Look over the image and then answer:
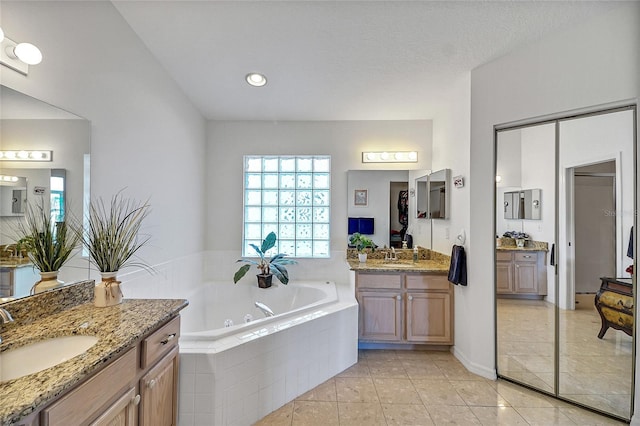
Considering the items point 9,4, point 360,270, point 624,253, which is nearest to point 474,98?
point 624,253

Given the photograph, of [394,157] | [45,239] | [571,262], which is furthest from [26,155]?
[571,262]

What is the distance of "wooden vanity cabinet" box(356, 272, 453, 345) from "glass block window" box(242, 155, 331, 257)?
3.37 ft

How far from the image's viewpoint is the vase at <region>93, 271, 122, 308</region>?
5.01 feet

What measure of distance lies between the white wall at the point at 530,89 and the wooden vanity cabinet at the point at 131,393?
238 centimetres

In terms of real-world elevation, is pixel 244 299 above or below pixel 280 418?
above

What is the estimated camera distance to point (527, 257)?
7.58 feet

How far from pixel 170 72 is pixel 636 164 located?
3587mm

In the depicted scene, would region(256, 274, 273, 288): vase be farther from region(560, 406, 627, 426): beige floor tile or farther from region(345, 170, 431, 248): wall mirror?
region(560, 406, 627, 426): beige floor tile

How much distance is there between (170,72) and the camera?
2.55 metres

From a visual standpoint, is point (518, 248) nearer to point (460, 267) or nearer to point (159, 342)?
point (460, 267)

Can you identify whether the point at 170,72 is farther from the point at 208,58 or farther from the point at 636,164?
the point at 636,164

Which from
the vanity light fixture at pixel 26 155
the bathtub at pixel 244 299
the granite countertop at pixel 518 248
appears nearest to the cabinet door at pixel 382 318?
the bathtub at pixel 244 299

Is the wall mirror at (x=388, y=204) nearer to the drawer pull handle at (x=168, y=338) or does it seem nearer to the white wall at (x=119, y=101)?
the white wall at (x=119, y=101)

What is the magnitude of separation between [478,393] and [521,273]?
1006 millimetres
